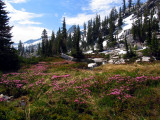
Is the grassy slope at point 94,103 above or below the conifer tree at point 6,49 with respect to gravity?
below

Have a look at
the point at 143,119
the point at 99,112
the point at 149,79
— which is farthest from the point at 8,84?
the point at 149,79

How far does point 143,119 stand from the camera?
158 inches

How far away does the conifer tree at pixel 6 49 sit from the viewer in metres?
13.4

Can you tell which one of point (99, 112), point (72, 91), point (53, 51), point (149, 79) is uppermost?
point (53, 51)

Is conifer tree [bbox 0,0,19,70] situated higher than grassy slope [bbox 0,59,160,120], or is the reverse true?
conifer tree [bbox 0,0,19,70]

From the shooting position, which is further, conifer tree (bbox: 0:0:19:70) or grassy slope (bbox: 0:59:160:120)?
conifer tree (bbox: 0:0:19:70)

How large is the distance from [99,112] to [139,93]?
3.09 m

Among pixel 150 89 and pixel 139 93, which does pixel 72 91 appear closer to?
pixel 139 93

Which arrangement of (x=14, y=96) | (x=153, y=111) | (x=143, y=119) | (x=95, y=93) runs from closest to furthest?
(x=143, y=119) < (x=153, y=111) < (x=95, y=93) < (x=14, y=96)

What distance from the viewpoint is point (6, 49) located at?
14188 mm

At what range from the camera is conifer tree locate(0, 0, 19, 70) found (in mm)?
13384

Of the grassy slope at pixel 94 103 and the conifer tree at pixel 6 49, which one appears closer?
the grassy slope at pixel 94 103

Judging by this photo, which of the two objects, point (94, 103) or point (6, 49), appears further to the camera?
point (6, 49)

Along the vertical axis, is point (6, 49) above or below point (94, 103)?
above
